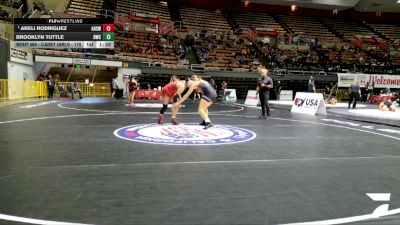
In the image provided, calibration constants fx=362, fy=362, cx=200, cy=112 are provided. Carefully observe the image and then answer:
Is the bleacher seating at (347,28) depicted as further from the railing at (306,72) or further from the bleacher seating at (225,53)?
the bleacher seating at (225,53)

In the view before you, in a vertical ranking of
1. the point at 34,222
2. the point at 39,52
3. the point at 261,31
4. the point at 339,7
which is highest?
the point at 339,7

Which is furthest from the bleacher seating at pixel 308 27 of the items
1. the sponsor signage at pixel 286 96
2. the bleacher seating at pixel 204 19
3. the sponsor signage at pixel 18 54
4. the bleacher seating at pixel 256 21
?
the sponsor signage at pixel 18 54

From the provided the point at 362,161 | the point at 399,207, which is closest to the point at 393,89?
the point at 362,161

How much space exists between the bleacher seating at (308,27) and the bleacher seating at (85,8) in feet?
67.4

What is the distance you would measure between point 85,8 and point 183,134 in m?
26.7

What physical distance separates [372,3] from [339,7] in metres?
3.34

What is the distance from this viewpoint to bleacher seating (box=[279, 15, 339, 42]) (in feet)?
128

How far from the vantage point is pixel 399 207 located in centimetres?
311

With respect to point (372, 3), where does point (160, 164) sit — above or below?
below

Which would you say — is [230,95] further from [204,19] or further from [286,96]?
[204,19]

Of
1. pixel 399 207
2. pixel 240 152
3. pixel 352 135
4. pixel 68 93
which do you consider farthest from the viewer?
pixel 68 93

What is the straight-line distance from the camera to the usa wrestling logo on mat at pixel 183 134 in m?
6.40

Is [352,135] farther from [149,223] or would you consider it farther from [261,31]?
[261,31]

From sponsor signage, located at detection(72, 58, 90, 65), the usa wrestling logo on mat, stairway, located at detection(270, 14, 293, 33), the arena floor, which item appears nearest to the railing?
stairway, located at detection(270, 14, 293, 33)
